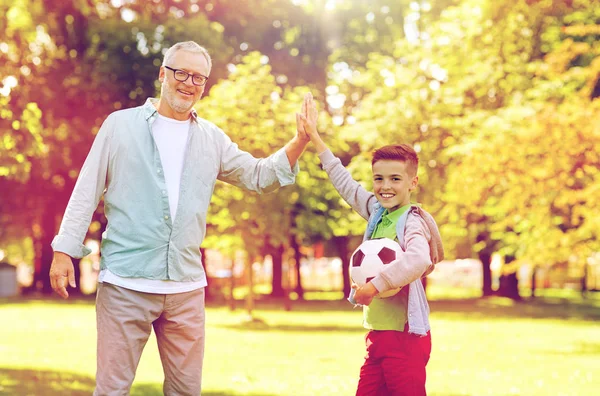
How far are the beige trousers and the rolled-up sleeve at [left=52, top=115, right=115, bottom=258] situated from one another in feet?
0.96

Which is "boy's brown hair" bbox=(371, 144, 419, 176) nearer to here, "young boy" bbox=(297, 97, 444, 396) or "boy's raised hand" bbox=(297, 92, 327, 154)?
"young boy" bbox=(297, 97, 444, 396)

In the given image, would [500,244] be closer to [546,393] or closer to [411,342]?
[546,393]

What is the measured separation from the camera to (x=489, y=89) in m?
31.3

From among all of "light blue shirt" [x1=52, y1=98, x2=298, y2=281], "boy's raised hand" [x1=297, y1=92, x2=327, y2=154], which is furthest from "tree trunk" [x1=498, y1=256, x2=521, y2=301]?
"light blue shirt" [x1=52, y1=98, x2=298, y2=281]

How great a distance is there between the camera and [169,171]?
17.4 ft

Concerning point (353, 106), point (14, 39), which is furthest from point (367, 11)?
point (14, 39)

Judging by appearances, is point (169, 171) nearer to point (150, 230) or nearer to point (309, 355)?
point (150, 230)

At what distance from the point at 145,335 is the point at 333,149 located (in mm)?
19281

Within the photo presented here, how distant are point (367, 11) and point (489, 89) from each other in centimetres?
994

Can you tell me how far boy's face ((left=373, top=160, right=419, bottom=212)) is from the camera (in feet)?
18.2

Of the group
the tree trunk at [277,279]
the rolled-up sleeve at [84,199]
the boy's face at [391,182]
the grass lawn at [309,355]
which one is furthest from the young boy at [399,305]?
the tree trunk at [277,279]

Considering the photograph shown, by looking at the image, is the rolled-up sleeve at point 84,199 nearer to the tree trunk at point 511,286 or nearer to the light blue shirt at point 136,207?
the light blue shirt at point 136,207

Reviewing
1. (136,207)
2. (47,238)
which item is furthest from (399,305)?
(47,238)

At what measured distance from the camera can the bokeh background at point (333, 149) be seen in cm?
1359
